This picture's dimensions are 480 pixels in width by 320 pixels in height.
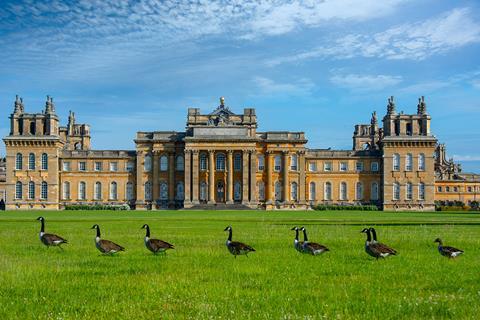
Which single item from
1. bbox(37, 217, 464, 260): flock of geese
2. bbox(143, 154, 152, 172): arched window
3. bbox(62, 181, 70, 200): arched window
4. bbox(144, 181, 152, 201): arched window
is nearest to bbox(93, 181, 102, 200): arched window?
bbox(62, 181, 70, 200): arched window

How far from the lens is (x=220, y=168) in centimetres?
9712

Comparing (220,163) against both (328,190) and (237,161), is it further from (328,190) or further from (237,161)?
(328,190)

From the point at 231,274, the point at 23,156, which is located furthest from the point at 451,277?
the point at 23,156

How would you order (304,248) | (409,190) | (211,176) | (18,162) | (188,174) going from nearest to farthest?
(304,248), (211,176), (188,174), (18,162), (409,190)

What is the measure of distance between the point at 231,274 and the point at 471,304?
208 inches

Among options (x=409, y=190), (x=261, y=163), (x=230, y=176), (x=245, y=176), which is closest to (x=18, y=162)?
(x=230, y=176)

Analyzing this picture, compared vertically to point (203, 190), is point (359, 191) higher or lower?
lower

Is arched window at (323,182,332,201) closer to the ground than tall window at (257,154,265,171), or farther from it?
closer to the ground

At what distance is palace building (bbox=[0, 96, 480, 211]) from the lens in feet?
313

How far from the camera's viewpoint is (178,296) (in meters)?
11.4

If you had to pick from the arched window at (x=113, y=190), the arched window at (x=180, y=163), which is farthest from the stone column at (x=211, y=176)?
the arched window at (x=113, y=190)

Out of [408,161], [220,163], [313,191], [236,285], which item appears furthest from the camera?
[313,191]

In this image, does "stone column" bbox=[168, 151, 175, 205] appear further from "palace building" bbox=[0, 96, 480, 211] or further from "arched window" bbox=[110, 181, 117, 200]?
"arched window" bbox=[110, 181, 117, 200]

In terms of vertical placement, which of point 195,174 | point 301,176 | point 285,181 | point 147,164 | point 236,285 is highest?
point 147,164
